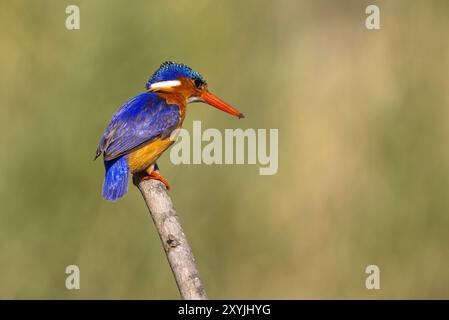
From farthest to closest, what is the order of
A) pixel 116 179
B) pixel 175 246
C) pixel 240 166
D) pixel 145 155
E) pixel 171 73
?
pixel 240 166 < pixel 171 73 < pixel 145 155 < pixel 116 179 < pixel 175 246

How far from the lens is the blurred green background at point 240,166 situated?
389 cm

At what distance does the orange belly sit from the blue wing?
0.11 ft

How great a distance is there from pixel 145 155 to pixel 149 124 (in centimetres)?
16

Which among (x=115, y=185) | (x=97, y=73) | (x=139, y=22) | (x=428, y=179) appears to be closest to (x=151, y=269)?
(x=115, y=185)

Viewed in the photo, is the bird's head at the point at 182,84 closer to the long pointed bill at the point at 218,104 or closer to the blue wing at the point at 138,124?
the long pointed bill at the point at 218,104

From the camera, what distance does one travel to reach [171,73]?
12.4ft

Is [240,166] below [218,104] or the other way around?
below

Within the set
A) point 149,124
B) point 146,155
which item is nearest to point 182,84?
point 149,124

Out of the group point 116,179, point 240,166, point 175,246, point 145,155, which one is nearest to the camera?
point 175,246

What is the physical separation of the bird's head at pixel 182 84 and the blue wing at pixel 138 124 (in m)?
0.11

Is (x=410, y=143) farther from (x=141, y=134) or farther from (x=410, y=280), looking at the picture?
(x=141, y=134)

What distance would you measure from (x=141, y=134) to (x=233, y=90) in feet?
3.41

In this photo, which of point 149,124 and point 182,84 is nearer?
point 149,124

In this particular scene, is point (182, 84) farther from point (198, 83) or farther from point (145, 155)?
point (145, 155)
